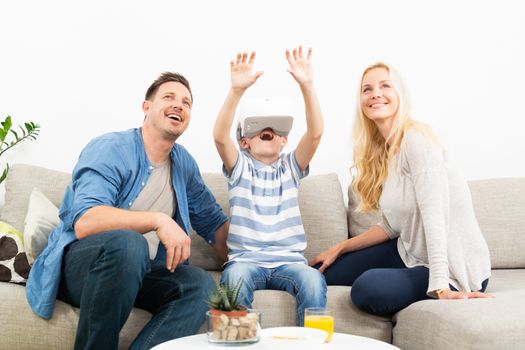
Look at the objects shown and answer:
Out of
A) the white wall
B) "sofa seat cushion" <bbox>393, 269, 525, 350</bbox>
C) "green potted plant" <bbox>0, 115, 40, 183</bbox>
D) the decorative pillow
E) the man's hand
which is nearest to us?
"sofa seat cushion" <bbox>393, 269, 525, 350</bbox>

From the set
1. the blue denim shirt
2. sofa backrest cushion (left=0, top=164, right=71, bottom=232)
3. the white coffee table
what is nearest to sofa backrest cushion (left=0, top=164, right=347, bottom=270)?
sofa backrest cushion (left=0, top=164, right=71, bottom=232)

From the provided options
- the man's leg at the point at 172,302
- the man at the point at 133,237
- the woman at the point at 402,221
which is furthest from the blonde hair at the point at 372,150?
the man's leg at the point at 172,302

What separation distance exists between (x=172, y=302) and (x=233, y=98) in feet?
2.25

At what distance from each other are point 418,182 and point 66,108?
5.27 ft

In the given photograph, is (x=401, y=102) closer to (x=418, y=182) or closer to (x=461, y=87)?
(x=418, y=182)

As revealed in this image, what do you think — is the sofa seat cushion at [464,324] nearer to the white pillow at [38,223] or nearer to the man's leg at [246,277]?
the man's leg at [246,277]

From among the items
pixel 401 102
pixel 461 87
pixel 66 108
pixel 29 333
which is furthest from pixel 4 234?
pixel 461 87

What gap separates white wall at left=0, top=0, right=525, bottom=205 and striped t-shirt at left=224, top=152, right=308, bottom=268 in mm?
682

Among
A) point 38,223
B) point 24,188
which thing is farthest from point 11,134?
point 38,223

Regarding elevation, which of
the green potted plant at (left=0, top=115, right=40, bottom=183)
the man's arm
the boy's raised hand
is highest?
the boy's raised hand

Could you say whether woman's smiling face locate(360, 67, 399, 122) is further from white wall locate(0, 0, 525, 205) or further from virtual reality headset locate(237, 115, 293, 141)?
white wall locate(0, 0, 525, 205)

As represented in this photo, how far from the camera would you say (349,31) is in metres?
3.12

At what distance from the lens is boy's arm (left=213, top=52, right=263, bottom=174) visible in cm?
220

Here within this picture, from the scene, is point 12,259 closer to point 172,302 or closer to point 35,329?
point 35,329
